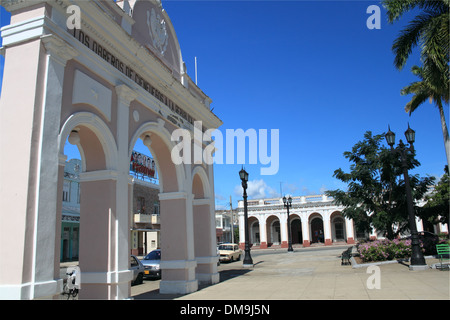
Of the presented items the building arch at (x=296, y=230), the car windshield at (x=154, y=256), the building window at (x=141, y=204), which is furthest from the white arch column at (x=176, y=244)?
the building arch at (x=296, y=230)

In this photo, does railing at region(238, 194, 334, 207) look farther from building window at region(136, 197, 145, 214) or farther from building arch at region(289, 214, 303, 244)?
building window at region(136, 197, 145, 214)

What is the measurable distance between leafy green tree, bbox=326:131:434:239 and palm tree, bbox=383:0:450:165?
14.7 feet

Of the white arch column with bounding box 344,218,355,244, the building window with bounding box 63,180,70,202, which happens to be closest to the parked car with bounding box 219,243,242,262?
the building window with bounding box 63,180,70,202

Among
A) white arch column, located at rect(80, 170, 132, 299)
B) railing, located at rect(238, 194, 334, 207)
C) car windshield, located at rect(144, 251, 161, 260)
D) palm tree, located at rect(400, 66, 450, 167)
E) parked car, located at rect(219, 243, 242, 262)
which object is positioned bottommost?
parked car, located at rect(219, 243, 242, 262)

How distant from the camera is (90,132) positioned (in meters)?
8.59

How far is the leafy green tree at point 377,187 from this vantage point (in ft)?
65.5

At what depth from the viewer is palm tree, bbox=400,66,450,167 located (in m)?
15.3

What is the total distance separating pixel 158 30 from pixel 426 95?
47.3ft

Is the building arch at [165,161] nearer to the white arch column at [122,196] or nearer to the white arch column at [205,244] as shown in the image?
the white arch column at [122,196]

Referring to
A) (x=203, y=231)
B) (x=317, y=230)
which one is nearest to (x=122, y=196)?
(x=203, y=231)

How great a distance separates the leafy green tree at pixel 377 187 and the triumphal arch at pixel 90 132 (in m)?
11.4

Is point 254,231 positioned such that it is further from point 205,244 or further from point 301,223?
point 205,244
